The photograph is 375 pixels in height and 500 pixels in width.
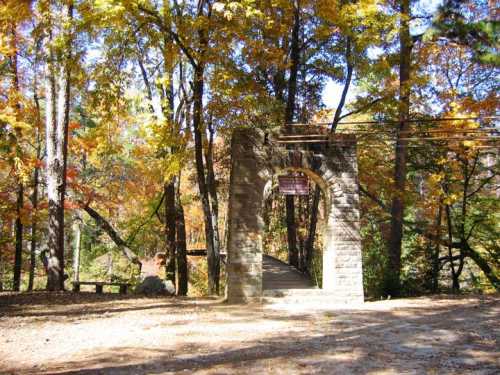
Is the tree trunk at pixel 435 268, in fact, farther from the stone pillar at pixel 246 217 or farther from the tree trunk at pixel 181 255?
the tree trunk at pixel 181 255

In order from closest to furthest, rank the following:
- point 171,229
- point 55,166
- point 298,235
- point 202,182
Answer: point 202,182, point 55,166, point 171,229, point 298,235

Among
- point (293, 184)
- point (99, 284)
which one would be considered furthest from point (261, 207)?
point (99, 284)

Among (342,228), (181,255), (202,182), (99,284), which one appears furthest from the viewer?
(181,255)

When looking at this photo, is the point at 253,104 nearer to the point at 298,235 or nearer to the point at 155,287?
the point at 155,287

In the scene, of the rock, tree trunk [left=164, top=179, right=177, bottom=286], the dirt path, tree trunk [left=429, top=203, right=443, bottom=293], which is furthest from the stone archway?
tree trunk [left=164, top=179, right=177, bottom=286]

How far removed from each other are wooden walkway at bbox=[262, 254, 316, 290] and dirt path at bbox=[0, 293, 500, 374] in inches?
Result: 76.1

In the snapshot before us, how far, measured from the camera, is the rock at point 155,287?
36.8 ft

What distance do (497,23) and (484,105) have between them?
909 centimetres

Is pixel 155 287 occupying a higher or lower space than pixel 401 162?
lower

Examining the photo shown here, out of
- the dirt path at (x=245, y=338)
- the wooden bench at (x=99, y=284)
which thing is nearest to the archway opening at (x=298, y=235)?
the dirt path at (x=245, y=338)

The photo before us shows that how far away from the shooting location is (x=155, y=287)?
1130cm

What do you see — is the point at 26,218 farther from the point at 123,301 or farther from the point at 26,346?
the point at 26,346

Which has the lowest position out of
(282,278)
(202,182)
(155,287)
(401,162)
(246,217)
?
(155,287)

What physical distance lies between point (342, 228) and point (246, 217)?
2016 mm
